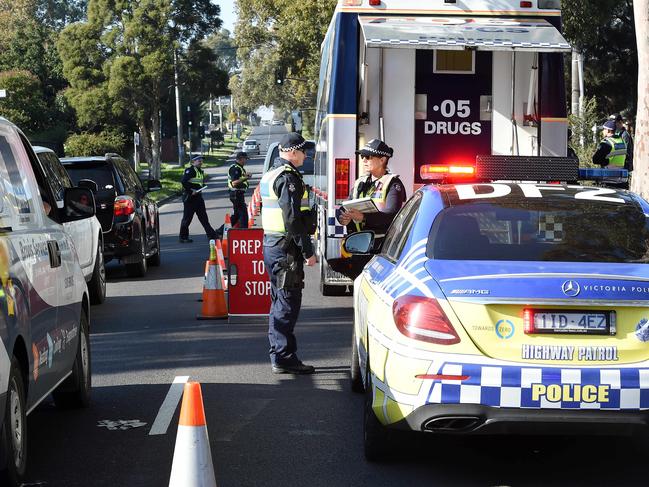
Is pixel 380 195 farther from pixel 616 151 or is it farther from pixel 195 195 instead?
pixel 195 195

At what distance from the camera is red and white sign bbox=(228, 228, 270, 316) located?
12281mm

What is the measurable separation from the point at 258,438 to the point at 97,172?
34.0 ft

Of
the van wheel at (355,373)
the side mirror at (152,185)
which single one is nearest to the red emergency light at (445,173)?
the van wheel at (355,373)

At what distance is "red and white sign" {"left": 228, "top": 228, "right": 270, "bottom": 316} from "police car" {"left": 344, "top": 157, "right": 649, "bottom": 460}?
5993 millimetres

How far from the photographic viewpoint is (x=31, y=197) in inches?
277

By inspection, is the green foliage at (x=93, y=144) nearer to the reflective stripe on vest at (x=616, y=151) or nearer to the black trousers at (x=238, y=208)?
the black trousers at (x=238, y=208)

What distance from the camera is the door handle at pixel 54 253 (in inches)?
275

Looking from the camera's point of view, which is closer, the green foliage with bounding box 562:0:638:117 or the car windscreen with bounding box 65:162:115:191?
the car windscreen with bounding box 65:162:115:191

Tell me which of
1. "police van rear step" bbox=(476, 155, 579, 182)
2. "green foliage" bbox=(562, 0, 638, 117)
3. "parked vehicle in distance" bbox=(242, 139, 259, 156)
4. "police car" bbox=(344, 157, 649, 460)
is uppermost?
"green foliage" bbox=(562, 0, 638, 117)

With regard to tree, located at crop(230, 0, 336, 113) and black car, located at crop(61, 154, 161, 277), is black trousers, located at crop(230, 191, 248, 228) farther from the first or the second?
tree, located at crop(230, 0, 336, 113)

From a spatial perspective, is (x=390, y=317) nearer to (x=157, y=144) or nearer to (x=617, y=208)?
(x=617, y=208)

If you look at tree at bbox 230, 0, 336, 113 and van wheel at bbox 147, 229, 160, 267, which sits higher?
tree at bbox 230, 0, 336, 113

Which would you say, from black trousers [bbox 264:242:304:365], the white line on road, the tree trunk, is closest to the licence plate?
the white line on road

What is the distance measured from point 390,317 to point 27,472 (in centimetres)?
224
